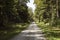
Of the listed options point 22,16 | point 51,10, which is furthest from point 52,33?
point 22,16

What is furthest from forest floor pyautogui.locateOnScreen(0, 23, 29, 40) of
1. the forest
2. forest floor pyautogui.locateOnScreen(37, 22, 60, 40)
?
forest floor pyautogui.locateOnScreen(37, 22, 60, 40)

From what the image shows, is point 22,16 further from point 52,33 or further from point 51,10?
point 52,33

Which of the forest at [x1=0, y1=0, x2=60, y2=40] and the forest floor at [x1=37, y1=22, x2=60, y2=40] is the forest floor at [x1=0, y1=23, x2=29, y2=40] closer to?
the forest at [x1=0, y1=0, x2=60, y2=40]

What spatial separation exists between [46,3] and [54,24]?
1494 cm

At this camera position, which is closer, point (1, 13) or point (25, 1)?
point (1, 13)

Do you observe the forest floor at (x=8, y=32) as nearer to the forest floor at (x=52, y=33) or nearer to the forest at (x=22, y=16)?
the forest at (x=22, y=16)

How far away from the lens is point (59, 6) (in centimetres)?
4853

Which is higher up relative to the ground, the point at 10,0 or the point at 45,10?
the point at 10,0

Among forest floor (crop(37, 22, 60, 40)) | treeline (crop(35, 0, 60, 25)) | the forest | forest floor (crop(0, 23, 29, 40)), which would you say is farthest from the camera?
treeline (crop(35, 0, 60, 25))

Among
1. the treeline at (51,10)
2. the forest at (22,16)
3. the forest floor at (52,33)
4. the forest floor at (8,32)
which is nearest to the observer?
the forest floor at (52,33)

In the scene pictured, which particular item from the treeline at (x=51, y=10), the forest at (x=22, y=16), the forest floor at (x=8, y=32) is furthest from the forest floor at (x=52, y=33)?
the treeline at (x=51, y=10)

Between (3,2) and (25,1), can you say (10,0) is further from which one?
(25,1)

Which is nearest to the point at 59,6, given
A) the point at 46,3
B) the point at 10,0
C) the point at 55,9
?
the point at 55,9

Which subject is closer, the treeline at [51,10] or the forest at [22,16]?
the forest at [22,16]
